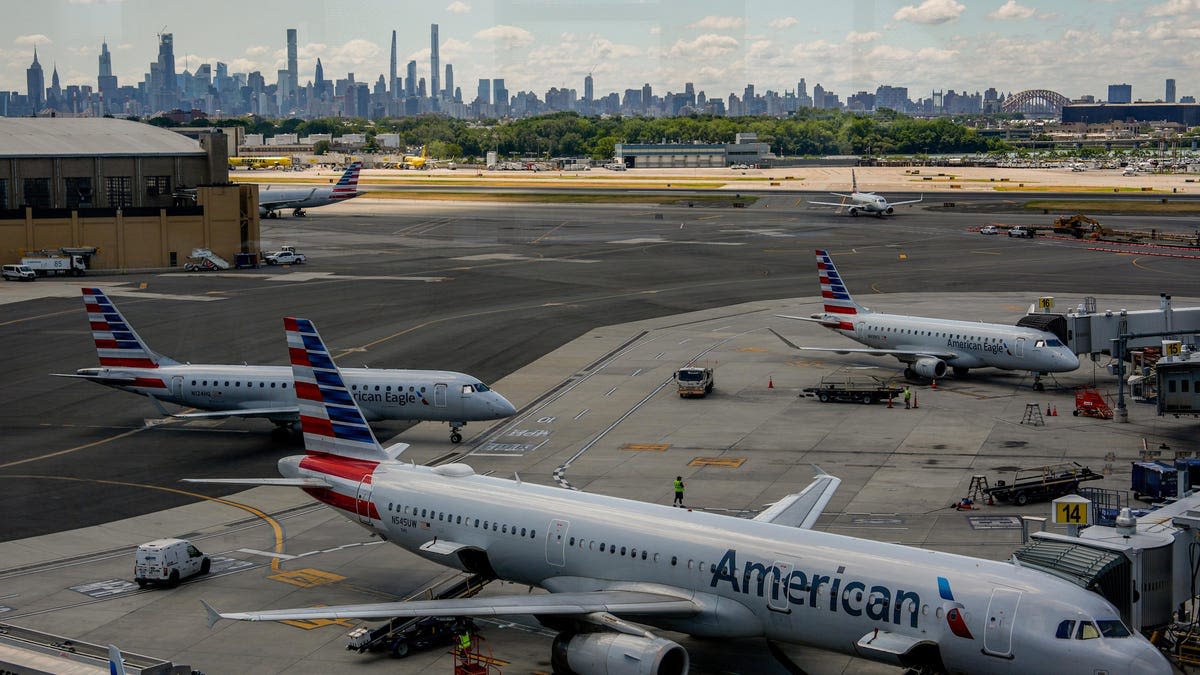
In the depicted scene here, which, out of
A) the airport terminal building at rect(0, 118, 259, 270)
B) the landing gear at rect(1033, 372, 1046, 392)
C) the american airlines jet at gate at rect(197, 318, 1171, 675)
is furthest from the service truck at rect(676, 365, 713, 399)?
the airport terminal building at rect(0, 118, 259, 270)

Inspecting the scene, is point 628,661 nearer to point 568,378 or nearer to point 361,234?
point 568,378

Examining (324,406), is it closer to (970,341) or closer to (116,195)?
(970,341)

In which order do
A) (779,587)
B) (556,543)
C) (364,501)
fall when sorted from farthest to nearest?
1. (364,501)
2. (556,543)
3. (779,587)

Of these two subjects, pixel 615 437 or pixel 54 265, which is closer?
pixel 615 437

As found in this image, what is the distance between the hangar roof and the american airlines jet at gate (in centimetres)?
9780

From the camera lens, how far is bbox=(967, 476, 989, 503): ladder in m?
51.9

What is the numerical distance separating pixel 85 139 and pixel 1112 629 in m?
123

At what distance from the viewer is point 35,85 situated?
10606cm

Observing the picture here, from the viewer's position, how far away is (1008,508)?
5059 centimetres

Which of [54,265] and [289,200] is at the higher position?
[289,200]

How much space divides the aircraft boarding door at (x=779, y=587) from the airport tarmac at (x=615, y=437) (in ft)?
9.11

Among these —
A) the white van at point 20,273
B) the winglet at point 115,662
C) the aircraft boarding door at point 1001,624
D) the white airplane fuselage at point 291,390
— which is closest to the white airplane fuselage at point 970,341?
the white airplane fuselage at point 291,390

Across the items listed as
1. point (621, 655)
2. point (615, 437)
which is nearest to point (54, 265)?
point (615, 437)

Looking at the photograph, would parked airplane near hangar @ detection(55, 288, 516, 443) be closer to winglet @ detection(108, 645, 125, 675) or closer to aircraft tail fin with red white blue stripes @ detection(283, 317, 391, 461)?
aircraft tail fin with red white blue stripes @ detection(283, 317, 391, 461)
